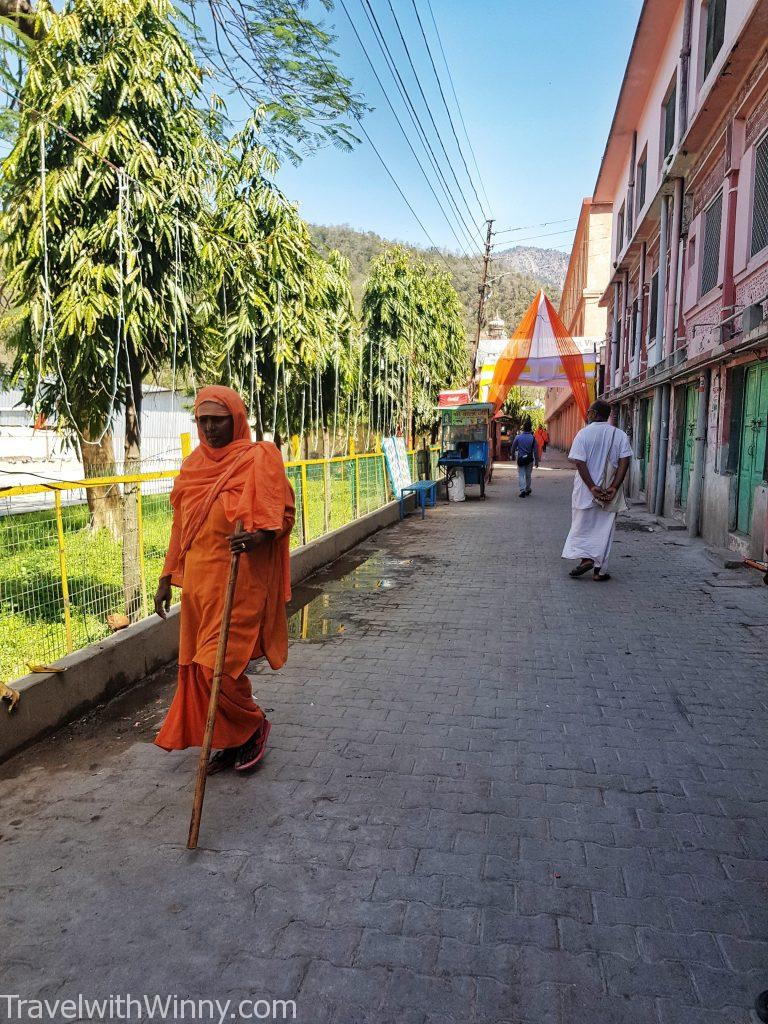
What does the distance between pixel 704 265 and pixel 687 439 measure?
9.31 feet

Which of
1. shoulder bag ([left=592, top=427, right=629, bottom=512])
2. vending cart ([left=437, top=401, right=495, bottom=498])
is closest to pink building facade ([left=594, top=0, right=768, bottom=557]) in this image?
shoulder bag ([left=592, top=427, right=629, bottom=512])

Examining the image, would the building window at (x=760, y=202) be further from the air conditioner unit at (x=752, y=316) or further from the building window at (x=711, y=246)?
the building window at (x=711, y=246)

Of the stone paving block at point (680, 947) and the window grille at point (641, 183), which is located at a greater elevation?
the window grille at point (641, 183)

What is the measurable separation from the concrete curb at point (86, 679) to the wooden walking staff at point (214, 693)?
4.09ft

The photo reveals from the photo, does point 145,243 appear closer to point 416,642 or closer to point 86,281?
point 86,281

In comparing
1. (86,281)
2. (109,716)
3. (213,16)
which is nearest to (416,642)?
(109,716)

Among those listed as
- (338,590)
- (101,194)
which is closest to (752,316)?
(338,590)

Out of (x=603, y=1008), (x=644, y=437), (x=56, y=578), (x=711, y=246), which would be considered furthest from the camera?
(x=644, y=437)

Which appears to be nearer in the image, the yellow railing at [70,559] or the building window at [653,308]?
the yellow railing at [70,559]

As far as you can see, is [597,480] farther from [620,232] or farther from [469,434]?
[620,232]

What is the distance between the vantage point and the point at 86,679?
403 centimetres

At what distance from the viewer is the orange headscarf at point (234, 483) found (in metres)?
3.06

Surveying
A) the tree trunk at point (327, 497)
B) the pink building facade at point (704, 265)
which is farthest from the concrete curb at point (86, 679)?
the pink building facade at point (704, 265)

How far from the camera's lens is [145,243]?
226 inches
